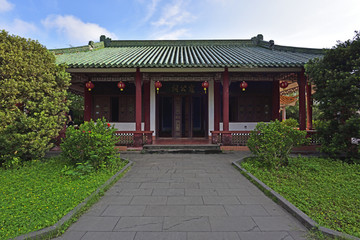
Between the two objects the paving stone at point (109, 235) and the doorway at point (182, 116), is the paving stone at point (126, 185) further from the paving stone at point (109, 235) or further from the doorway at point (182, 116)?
the doorway at point (182, 116)

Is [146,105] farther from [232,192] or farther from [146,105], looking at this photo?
[232,192]

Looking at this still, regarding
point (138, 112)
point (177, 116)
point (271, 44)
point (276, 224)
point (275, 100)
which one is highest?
point (271, 44)

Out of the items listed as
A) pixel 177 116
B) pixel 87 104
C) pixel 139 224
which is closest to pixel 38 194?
pixel 139 224

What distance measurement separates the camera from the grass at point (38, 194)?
227 cm

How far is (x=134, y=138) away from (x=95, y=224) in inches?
201

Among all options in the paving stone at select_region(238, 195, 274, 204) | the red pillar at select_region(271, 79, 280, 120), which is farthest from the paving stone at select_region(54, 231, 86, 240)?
the red pillar at select_region(271, 79, 280, 120)

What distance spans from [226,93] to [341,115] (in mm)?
3780

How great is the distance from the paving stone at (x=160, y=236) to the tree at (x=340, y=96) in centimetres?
550

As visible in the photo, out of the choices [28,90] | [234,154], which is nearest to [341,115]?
[234,154]

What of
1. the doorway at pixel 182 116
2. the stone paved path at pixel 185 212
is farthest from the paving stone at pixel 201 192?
the doorway at pixel 182 116

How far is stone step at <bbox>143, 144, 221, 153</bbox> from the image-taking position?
7105 mm

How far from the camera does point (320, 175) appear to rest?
13.6ft

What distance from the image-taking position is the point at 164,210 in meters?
2.75

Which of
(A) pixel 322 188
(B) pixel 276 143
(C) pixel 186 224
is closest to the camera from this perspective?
(C) pixel 186 224
